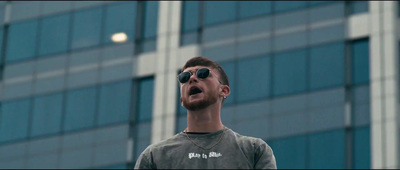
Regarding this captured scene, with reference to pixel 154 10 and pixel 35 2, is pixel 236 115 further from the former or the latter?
pixel 35 2

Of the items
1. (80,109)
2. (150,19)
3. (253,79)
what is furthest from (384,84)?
(80,109)

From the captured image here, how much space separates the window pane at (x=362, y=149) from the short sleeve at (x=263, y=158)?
123 feet

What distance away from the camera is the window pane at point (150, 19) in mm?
55094

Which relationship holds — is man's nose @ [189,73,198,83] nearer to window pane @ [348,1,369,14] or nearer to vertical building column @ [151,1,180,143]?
window pane @ [348,1,369,14]

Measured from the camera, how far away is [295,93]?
4981cm

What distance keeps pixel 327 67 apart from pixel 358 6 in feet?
10.7

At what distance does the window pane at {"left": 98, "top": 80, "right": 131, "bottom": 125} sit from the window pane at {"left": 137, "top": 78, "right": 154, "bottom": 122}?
590mm

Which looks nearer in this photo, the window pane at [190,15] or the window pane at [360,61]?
the window pane at [360,61]

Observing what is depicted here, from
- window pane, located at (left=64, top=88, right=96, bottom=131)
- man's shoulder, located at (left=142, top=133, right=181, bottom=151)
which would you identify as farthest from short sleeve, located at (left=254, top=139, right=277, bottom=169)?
window pane, located at (left=64, top=88, right=96, bottom=131)

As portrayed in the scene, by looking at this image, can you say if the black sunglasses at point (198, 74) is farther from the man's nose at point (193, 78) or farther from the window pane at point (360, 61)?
the window pane at point (360, 61)

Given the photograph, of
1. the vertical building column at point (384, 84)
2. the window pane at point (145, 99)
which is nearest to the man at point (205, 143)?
the vertical building column at point (384, 84)

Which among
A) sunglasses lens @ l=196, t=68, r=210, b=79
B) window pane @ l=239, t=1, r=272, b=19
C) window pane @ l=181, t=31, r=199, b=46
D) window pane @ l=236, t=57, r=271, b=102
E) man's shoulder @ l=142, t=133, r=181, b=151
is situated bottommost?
man's shoulder @ l=142, t=133, r=181, b=151

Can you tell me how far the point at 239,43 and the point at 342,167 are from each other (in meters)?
8.55

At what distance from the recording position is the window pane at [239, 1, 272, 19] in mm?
52031
